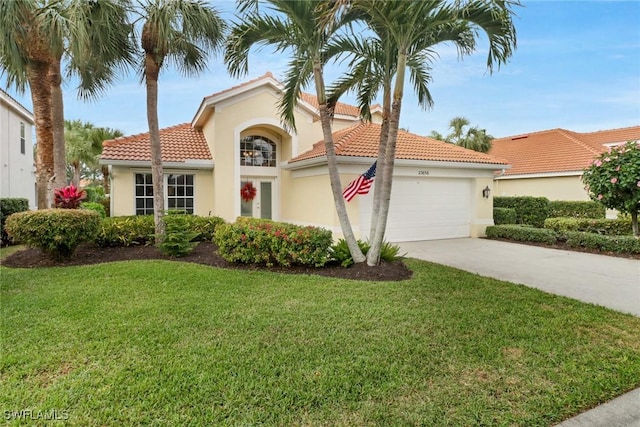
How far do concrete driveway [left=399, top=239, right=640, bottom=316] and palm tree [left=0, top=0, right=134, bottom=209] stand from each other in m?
11.3

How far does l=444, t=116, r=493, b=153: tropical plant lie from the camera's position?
26203mm

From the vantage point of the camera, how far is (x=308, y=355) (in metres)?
3.99

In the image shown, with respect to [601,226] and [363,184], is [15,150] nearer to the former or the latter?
[363,184]

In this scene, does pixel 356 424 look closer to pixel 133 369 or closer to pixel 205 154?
pixel 133 369

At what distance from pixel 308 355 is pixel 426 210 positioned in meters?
10.9

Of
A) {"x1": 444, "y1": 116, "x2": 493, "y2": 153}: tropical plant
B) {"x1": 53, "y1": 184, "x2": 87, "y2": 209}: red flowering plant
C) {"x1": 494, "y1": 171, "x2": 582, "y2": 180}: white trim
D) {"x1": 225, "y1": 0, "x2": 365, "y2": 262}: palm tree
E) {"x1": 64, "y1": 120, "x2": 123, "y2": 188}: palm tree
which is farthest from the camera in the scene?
{"x1": 444, "y1": 116, "x2": 493, "y2": 153}: tropical plant

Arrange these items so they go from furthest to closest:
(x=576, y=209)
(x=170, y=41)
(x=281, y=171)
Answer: (x=576, y=209)
(x=281, y=171)
(x=170, y=41)

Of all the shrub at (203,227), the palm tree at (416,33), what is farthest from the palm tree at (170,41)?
the palm tree at (416,33)

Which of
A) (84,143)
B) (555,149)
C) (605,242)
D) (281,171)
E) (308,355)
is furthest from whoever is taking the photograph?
Result: (84,143)

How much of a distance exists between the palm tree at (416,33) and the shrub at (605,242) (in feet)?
25.1

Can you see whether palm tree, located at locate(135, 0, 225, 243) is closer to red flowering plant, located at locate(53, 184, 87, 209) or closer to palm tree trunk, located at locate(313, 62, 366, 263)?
red flowering plant, located at locate(53, 184, 87, 209)

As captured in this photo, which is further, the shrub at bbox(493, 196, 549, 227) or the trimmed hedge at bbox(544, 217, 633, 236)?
the shrub at bbox(493, 196, 549, 227)

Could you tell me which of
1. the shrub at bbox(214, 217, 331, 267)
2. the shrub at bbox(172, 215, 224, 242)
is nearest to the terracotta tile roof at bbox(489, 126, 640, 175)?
the shrub at bbox(214, 217, 331, 267)

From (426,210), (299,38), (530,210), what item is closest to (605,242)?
Answer: (426,210)
